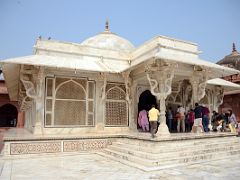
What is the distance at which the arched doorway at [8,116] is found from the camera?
91.8 ft

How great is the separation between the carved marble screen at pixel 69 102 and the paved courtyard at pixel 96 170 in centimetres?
248

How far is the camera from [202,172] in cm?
560

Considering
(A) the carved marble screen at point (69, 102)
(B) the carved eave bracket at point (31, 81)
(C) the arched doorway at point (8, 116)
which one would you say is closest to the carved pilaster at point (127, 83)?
(A) the carved marble screen at point (69, 102)

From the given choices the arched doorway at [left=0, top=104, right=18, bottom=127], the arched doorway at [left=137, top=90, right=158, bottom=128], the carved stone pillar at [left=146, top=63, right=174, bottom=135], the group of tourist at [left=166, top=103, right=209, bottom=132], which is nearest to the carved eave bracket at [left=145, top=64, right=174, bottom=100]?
the carved stone pillar at [left=146, top=63, right=174, bottom=135]

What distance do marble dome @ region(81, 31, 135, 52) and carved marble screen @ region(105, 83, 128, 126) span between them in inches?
133

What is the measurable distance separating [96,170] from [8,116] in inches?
1014

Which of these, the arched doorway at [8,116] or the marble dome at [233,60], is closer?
the marble dome at [233,60]

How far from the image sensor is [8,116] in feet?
93.4

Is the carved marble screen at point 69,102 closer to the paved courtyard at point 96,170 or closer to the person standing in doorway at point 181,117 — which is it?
the paved courtyard at point 96,170

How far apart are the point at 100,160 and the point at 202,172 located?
9.99ft

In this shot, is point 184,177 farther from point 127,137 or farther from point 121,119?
point 121,119

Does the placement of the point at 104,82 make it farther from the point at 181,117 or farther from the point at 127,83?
the point at 181,117

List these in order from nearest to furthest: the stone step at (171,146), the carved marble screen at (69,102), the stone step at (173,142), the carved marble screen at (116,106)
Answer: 1. the stone step at (171,146)
2. the stone step at (173,142)
3. the carved marble screen at (69,102)
4. the carved marble screen at (116,106)

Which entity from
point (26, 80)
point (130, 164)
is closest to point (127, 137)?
point (130, 164)
